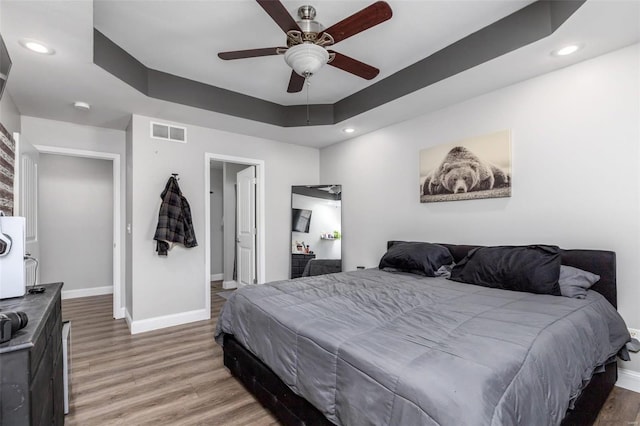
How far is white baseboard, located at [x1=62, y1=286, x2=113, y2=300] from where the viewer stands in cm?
490

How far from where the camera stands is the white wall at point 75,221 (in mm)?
4742

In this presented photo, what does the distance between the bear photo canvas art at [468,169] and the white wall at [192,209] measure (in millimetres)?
2199

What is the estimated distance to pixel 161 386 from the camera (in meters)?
2.31

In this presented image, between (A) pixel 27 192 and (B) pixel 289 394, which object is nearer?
(B) pixel 289 394

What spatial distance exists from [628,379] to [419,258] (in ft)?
5.48

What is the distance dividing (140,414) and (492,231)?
319cm

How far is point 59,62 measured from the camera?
2.36 m

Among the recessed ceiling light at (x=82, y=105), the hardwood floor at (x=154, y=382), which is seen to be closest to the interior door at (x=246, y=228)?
the hardwood floor at (x=154, y=382)

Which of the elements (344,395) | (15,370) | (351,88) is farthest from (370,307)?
(351,88)

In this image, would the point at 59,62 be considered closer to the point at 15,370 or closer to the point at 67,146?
the point at 67,146

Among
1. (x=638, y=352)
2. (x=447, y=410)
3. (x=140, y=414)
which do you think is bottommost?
(x=140, y=414)

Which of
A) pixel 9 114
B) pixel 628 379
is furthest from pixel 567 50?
pixel 9 114

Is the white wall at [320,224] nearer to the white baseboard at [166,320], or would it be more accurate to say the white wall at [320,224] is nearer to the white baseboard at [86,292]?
the white baseboard at [166,320]

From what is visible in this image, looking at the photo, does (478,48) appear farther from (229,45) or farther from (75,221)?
(75,221)
